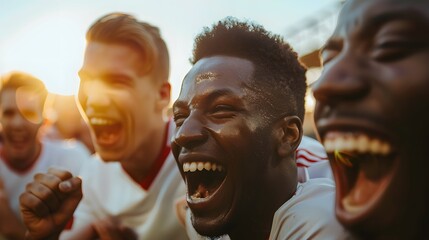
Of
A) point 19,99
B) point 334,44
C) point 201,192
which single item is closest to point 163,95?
point 201,192

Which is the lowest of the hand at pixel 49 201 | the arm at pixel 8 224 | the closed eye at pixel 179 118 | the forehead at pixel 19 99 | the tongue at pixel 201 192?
the arm at pixel 8 224

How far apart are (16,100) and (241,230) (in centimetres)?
268

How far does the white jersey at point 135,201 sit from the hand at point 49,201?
2.17ft

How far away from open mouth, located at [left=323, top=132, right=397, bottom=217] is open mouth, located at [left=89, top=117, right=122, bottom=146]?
171 centimetres

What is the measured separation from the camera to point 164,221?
9.04 feet

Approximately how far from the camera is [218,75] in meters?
1.67

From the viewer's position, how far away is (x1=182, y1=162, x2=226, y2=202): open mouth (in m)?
1.60

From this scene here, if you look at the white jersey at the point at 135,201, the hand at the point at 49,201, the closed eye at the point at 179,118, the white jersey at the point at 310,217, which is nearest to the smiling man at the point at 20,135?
the white jersey at the point at 135,201

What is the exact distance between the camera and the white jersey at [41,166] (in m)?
3.85

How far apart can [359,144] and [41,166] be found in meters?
3.35

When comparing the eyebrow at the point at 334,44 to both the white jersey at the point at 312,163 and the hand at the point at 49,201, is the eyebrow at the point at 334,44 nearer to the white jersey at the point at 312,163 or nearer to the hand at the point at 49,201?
the white jersey at the point at 312,163

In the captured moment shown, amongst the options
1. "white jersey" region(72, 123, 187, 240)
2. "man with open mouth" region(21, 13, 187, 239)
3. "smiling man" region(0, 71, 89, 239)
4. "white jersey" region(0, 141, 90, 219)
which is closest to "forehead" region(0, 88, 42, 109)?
"smiling man" region(0, 71, 89, 239)

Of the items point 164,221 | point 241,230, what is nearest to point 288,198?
point 241,230

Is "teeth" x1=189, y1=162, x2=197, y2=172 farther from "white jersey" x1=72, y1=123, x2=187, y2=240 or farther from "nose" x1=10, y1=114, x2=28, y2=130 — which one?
"nose" x1=10, y1=114, x2=28, y2=130
